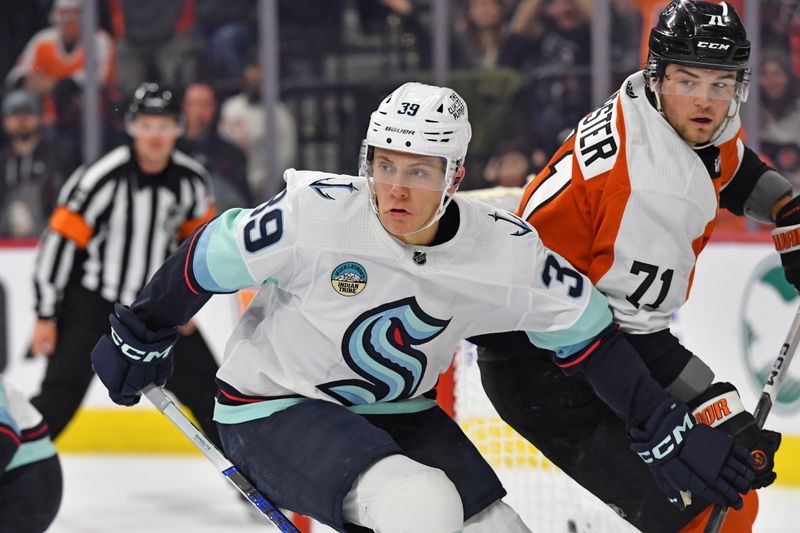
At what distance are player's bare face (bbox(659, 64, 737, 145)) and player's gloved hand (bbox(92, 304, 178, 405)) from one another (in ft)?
2.94

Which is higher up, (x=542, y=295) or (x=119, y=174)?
(x=542, y=295)

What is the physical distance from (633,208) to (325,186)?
0.49m

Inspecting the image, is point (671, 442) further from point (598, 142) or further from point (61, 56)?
point (61, 56)

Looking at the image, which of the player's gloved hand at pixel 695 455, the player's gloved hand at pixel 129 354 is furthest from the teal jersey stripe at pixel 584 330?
the player's gloved hand at pixel 129 354

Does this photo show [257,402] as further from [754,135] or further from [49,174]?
[49,174]

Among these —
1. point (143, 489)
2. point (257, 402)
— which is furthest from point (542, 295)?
point (143, 489)

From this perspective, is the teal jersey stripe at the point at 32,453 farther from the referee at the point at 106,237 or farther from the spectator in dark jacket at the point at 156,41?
the spectator in dark jacket at the point at 156,41

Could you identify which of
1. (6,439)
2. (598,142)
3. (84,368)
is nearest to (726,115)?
(598,142)

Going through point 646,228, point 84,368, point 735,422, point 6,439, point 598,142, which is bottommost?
point 84,368

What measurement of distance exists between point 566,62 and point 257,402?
282 centimetres

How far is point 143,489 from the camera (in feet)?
14.3

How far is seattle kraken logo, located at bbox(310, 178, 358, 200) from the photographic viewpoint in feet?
7.06

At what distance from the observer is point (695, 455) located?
2178 mm

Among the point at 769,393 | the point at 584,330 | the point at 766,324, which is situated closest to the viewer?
the point at 584,330
